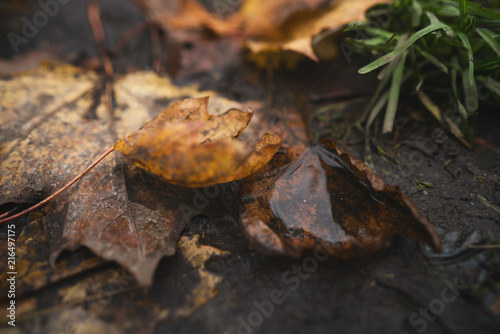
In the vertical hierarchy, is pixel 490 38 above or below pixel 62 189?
below

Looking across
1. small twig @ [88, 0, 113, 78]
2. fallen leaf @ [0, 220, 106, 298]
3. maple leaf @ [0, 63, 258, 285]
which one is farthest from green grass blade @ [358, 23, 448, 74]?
small twig @ [88, 0, 113, 78]

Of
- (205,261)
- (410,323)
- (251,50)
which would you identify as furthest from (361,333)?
(251,50)

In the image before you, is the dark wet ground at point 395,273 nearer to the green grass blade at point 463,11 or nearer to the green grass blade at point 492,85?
the green grass blade at point 492,85

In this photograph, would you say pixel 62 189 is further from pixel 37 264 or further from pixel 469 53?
pixel 469 53

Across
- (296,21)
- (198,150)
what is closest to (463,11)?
(296,21)

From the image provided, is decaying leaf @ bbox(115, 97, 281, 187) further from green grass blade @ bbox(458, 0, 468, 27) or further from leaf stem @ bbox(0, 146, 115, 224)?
green grass blade @ bbox(458, 0, 468, 27)

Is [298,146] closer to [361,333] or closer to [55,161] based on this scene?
[361,333]

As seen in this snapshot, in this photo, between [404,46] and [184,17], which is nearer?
[404,46]
